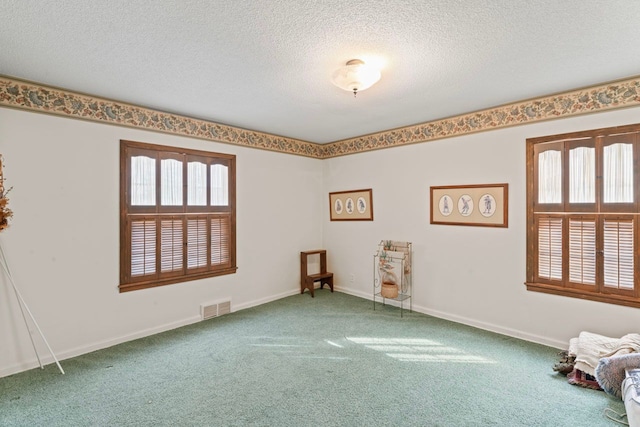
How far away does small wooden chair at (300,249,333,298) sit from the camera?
5457 millimetres

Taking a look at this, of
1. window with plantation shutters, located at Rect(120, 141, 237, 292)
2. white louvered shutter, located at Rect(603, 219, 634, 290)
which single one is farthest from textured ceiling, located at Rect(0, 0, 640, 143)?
white louvered shutter, located at Rect(603, 219, 634, 290)

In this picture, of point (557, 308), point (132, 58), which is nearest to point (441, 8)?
point (132, 58)

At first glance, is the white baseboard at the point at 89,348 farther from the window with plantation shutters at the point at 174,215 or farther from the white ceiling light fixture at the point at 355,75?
the white ceiling light fixture at the point at 355,75

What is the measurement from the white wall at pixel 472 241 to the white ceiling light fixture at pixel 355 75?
2.08 metres

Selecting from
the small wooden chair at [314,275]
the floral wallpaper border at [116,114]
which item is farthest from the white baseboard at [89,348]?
the floral wallpaper border at [116,114]

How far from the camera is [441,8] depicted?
1.91m

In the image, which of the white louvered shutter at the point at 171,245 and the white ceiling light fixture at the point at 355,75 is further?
the white louvered shutter at the point at 171,245

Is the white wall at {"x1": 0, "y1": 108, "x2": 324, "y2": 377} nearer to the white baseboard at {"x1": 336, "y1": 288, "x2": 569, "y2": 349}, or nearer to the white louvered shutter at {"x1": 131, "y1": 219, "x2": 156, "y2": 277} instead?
the white louvered shutter at {"x1": 131, "y1": 219, "x2": 156, "y2": 277}

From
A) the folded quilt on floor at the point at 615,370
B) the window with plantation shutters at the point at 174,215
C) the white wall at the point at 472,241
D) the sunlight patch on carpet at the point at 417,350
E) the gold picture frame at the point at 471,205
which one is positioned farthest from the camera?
the gold picture frame at the point at 471,205

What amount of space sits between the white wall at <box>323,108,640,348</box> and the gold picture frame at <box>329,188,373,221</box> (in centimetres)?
11

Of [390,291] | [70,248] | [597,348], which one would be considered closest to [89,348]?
[70,248]

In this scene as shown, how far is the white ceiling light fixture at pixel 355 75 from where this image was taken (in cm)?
255

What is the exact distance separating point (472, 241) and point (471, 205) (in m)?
0.48

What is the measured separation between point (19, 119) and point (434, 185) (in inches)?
Result: 188
